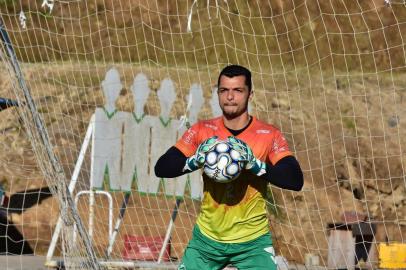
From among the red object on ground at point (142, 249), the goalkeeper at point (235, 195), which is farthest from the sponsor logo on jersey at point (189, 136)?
the red object on ground at point (142, 249)

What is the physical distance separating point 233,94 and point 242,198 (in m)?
0.56

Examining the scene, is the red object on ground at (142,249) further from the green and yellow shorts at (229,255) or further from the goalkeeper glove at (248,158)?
the goalkeeper glove at (248,158)

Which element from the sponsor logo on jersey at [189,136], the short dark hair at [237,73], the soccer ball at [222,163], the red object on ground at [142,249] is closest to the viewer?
the soccer ball at [222,163]

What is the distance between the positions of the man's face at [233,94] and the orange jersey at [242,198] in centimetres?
17

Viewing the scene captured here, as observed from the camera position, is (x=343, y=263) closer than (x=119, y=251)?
Yes

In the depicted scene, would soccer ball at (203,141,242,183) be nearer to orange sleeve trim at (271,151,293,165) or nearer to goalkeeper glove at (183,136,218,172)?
goalkeeper glove at (183,136,218,172)

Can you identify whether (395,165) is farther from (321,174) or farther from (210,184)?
(210,184)

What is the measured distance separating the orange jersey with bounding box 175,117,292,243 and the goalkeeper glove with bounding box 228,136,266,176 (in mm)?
203

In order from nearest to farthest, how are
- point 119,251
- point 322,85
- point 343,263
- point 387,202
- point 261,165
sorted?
point 261,165 < point 343,263 < point 119,251 < point 322,85 < point 387,202

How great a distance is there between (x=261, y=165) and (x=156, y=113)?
5.91 m

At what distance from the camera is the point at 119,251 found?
35.4ft

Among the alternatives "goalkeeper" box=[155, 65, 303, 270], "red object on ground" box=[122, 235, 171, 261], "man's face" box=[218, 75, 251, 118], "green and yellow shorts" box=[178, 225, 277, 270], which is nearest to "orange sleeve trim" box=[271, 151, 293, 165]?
"goalkeeper" box=[155, 65, 303, 270]

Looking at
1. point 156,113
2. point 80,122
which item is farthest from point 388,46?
point 80,122

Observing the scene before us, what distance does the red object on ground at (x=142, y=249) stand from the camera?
10.4 meters
